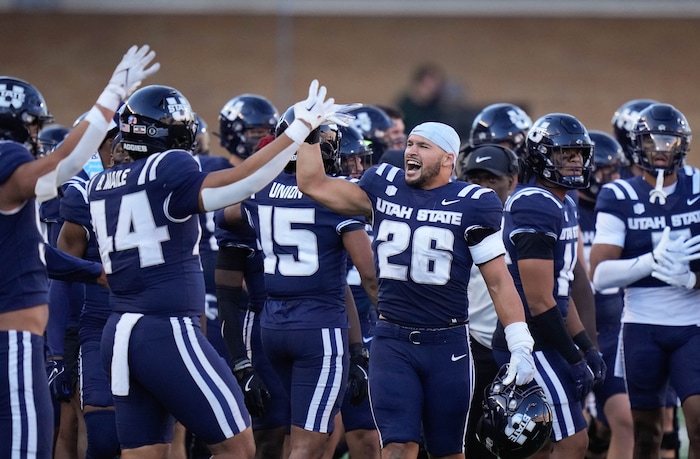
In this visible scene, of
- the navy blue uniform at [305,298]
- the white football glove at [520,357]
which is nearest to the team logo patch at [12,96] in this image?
the navy blue uniform at [305,298]

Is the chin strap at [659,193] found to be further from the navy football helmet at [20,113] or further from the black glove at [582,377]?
the navy football helmet at [20,113]

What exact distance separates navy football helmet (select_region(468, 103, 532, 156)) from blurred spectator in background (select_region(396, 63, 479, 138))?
612cm

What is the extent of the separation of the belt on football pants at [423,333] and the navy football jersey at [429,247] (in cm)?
2

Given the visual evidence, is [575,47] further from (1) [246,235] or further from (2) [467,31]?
(1) [246,235]

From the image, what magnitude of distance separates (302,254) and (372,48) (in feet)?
44.7

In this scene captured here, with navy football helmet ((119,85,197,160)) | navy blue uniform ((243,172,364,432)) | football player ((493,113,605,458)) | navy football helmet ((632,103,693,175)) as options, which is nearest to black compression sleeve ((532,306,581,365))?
football player ((493,113,605,458))

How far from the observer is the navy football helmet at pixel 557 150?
6.13 m

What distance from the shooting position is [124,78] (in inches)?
180

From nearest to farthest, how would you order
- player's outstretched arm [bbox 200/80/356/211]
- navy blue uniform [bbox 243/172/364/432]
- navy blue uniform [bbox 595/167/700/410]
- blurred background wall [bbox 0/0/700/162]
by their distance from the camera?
player's outstretched arm [bbox 200/80/356/211]
navy blue uniform [bbox 243/172/364/432]
navy blue uniform [bbox 595/167/700/410]
blurred background wall [bbox 0/0/700/162]

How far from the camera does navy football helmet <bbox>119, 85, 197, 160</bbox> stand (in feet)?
16.6

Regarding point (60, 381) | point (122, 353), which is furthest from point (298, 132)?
point (60, 381)

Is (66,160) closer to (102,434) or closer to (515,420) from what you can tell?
(102,434)

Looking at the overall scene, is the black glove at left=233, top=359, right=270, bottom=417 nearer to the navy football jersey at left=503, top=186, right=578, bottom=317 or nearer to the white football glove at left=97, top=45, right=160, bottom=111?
the navy football jersey at left=503, top=186, right=578, bottom=317

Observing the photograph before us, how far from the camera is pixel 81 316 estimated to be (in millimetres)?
6102
